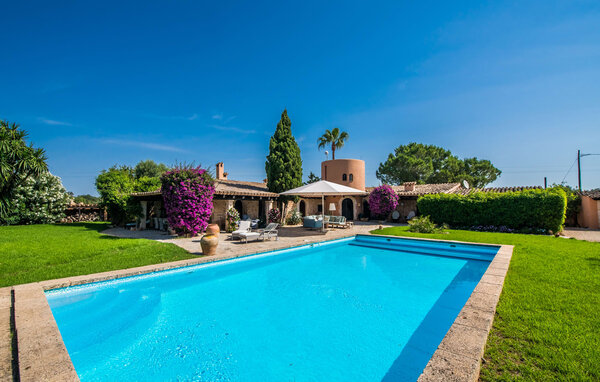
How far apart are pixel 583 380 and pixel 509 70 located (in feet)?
37.9

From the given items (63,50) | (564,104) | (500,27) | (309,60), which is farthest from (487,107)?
(63,50)

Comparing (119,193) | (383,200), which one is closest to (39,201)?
(119,193)

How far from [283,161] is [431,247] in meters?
12.0

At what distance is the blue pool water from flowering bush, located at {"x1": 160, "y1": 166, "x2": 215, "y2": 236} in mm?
4994

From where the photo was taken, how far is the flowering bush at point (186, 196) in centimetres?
1213

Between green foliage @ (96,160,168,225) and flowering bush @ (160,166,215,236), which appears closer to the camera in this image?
flowering bush @ (160,166,215,236)

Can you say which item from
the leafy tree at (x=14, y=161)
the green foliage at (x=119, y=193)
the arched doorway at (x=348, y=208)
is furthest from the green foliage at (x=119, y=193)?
the arched doorway at (x=348, y=208)

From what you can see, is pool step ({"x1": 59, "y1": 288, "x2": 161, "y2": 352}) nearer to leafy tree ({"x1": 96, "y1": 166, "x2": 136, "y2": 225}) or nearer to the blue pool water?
the blue pool water

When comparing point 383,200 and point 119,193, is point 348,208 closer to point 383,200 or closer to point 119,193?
point 383,200

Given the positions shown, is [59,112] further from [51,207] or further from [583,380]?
[583,380]

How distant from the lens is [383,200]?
2189cm

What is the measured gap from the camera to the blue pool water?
354 cm

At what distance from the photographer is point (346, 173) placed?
26219 mm

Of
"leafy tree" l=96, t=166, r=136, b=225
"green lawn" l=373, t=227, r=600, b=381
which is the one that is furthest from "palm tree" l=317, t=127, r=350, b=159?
"green lawn" l=373, t=227, r=600, b=381
